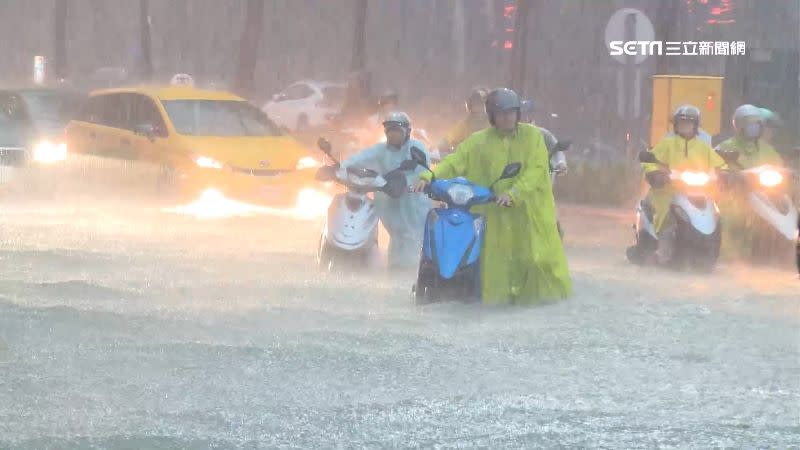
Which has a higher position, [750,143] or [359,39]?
[359,39]

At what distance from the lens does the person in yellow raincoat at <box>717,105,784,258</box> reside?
1530cm

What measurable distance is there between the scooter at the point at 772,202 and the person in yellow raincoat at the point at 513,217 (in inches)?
128

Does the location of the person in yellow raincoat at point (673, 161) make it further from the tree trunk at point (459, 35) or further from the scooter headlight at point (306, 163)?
the tree trunk at point (459, 35)

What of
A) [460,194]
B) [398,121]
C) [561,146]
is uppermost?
[398,121]

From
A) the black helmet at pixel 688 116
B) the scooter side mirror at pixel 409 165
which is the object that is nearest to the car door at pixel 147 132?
the black helmet at pixel 688 116

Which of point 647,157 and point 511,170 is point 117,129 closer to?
point 647,157

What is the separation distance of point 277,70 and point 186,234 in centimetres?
4080

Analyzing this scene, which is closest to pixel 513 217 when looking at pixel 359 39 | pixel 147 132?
pixel 147 132

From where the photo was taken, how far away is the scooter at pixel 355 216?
13914mm

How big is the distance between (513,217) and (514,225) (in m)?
0.06

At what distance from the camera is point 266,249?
16594mm

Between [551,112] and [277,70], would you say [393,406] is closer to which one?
[551,112]

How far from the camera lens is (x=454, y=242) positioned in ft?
38.7

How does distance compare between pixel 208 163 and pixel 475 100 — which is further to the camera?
pixel 208 163
